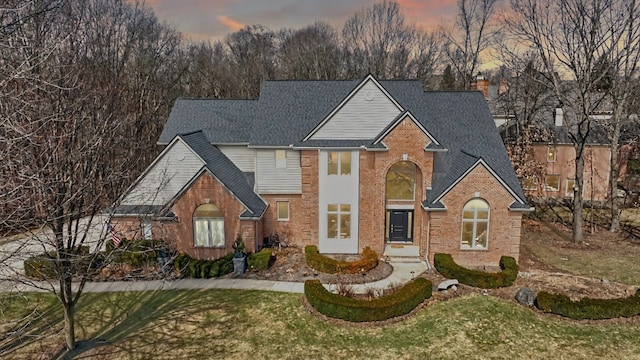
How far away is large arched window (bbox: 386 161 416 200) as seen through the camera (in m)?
23.4

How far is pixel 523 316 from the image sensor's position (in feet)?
55.5

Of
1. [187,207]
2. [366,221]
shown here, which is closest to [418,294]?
[366,221]

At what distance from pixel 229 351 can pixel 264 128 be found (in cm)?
1402

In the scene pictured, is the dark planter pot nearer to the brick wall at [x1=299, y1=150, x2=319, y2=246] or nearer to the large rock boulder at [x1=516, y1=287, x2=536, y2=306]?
the brick wall at [x1=299, y1=150, x2=319, y2=246]

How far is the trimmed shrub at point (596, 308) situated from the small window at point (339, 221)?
10750mm

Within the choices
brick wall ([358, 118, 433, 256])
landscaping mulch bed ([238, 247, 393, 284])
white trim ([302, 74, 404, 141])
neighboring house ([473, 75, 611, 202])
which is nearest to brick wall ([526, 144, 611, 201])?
neighboring house ([473, 75, 611, 202])

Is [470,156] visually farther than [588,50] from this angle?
No

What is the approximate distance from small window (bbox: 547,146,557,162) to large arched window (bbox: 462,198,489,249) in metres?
21.8

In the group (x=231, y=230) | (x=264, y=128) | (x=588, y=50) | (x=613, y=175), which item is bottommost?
(x=231, y=230)

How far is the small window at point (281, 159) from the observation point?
24609mm

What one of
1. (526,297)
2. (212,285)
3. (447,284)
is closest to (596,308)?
(526,297)

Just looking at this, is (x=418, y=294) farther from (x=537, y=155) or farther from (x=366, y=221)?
(x=537, y=155)

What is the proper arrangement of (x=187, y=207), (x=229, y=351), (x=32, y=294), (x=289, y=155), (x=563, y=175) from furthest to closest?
(x=563, y=175) < (x=289, y=155) < (x=187, y=207) < (x=32, y=294) < (x=229, y=351)

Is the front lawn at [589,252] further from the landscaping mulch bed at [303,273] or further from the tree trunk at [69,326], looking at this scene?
the tree trunk at [69,326]
